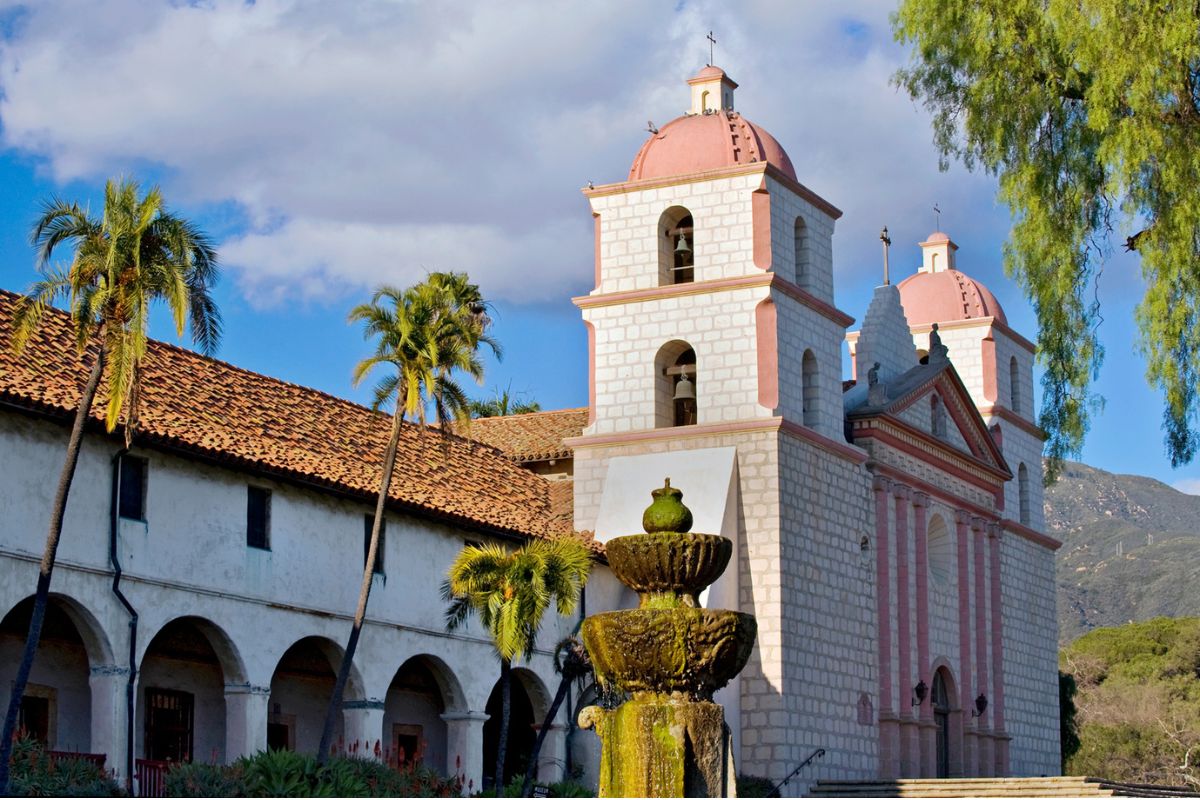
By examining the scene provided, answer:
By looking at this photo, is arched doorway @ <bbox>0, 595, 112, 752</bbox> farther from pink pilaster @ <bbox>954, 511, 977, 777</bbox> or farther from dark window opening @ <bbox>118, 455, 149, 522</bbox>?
pink pilaster @ <bbox>954, 511, 977, 777</bbox>

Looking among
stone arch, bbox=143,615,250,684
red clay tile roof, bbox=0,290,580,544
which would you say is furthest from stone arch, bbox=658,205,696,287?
stone arch, bbox=143,615,250,684

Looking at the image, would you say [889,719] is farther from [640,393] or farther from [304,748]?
[304,748]

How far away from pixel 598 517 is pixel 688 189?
622 cm

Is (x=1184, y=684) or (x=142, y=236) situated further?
(x=1184, y=684)

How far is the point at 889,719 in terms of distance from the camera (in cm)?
3597

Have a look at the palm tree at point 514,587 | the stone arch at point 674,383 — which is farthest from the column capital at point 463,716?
the stone arch at point 674,383

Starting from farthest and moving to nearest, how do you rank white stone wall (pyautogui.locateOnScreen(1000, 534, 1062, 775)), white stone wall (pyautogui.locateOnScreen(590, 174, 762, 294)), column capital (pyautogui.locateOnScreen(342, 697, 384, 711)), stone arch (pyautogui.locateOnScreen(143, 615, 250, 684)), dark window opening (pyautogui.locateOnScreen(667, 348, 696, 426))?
1. white stone wall (pyautogui.locateOnScreen(1000, 534, 1062, 775))
2. dark window opening (pyautogui.locateOnScreen(667, 348, 696, 426))
3. white stone wall (pyautogui.locateOnScreen(590, 174, 762, 294))
4. column capital (pyautogui.locateOnScreen(342, 697, 384, 711))
5. stone arch (pyautogui.locateOnScreen(143, 615, 250, 684))

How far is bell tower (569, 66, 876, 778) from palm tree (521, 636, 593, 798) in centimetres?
370

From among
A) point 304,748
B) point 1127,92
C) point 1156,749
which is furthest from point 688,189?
point 1156,749

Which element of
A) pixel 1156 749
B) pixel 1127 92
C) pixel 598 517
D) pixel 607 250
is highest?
pixel 607 250

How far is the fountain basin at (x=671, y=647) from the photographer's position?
1555cm

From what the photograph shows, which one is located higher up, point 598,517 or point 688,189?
point 688,189

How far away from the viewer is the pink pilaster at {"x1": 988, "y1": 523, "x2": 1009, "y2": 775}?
41.4 metres

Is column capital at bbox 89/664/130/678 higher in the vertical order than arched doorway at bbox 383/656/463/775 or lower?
higher
